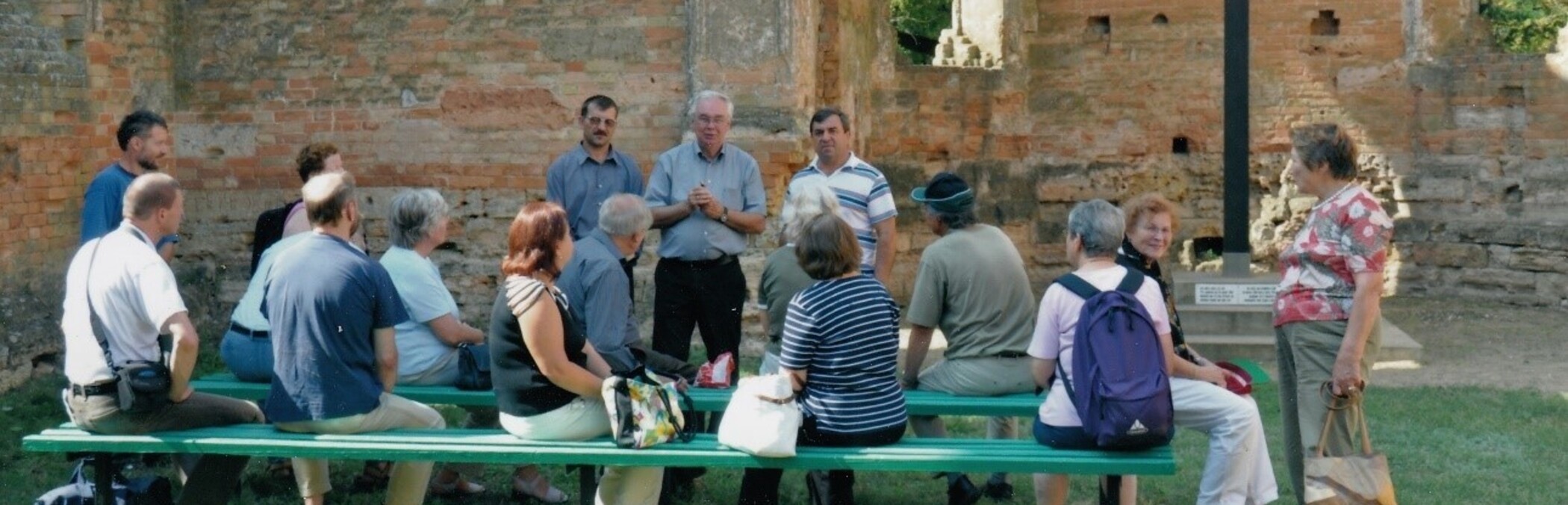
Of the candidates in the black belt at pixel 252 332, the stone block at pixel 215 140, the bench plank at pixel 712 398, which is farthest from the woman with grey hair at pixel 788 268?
the stone block at pixel 215 140

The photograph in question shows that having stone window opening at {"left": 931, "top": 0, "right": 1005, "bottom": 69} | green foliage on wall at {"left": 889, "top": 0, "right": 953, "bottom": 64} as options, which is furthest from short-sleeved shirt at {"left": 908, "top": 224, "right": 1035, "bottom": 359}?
green foliage on wall at {"left": 889, "top": 0, "right": 953, "bottom": 64}

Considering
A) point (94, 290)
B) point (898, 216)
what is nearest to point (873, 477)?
point (94, 290)

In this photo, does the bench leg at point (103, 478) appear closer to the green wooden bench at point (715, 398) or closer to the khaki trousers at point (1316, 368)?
the green wooden bench at point (715, 398)

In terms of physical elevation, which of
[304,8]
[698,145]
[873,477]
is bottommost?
[873,477]

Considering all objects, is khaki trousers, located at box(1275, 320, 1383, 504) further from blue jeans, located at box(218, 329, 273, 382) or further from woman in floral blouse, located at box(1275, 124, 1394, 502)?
blue jeans, located at box(218, 329, 273, 382)

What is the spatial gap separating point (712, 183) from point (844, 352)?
2.36m

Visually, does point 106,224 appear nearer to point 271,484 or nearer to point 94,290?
point 271,484

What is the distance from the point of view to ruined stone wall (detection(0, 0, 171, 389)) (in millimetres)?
8664

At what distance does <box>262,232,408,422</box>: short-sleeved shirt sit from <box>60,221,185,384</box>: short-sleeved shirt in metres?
0.33

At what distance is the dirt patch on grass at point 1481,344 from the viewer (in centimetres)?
938

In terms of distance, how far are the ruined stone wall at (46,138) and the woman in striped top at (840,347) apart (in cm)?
529

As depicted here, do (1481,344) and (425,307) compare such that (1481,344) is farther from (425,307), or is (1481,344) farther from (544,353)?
(544,353)

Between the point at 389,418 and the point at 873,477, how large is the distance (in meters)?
2.07

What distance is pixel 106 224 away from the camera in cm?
682
